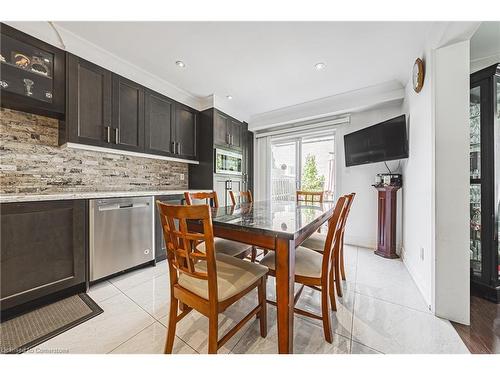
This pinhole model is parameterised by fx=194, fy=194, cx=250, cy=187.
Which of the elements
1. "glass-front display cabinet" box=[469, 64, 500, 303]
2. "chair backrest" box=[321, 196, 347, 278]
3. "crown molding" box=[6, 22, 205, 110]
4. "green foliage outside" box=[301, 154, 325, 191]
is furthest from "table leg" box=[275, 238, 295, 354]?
"green foliage outside" box=[301, 154, 325, 191]

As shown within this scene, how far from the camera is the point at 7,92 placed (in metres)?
1.65

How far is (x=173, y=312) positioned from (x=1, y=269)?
1.44m

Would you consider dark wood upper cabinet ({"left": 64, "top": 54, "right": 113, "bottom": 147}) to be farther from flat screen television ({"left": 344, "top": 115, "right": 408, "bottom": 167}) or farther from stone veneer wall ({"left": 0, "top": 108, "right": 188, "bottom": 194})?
flat screen television ({"left": 344, "top": 115, "right": 408, "bottom": 167})

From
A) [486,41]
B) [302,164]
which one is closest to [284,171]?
[302,164]

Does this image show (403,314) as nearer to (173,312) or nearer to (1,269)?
(173,312)

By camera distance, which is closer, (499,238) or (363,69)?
(499,238)

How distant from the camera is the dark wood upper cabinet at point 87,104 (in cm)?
199

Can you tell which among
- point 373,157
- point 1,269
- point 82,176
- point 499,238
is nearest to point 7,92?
point 82,176

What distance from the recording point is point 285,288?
1.00m

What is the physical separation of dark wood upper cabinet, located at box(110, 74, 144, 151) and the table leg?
2410mm

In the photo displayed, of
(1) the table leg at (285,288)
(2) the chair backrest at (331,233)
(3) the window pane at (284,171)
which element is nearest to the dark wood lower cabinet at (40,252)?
(1) the table leg at (285,288)

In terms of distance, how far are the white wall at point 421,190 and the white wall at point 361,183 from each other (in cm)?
69

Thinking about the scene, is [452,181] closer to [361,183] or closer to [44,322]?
[361,183]

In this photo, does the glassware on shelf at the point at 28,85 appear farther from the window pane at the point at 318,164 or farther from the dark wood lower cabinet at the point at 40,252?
the window pane at the point at 318,164
